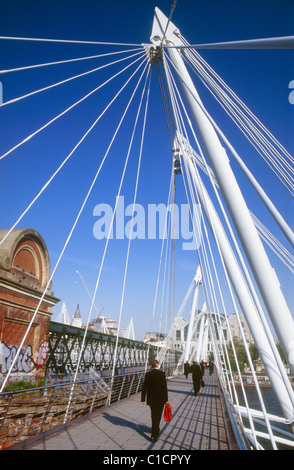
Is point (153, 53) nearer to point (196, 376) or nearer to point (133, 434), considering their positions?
point (133, 434)

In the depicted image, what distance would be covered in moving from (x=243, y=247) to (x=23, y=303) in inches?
586

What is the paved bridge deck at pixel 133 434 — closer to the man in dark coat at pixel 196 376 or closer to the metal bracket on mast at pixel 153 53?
the man in dark coat at pixel 196 376

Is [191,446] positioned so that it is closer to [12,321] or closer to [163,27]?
[163,27]

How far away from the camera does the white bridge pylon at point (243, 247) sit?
4848 mm

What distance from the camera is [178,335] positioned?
319 ft

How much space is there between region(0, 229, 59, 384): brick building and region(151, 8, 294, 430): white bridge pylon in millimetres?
10305

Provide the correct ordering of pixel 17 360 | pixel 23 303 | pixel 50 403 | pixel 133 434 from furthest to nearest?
pixel 23 303, pixel 17 360, pixel 50 403, pixel 133 434

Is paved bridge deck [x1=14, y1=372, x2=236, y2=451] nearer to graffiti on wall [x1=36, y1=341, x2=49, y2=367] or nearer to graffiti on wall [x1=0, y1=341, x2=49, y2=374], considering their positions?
graffiti on wall [x1=0, y1=341, x2=49, y2=374]

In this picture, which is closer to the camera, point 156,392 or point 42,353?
point 156,392

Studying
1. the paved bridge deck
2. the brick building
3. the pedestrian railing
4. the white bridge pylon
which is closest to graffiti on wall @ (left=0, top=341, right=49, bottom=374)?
the brick building

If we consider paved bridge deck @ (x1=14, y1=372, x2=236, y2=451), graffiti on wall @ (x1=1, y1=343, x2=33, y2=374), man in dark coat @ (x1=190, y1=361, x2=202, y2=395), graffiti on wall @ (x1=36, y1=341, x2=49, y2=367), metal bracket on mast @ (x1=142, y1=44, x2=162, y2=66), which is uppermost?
metal bracket on mast @ (x1=142, y1=44, x2=162, y2=66)

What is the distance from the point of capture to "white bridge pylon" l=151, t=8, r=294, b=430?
4848 mm

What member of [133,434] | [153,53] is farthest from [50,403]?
[153,53]

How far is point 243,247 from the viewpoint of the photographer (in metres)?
5.45
